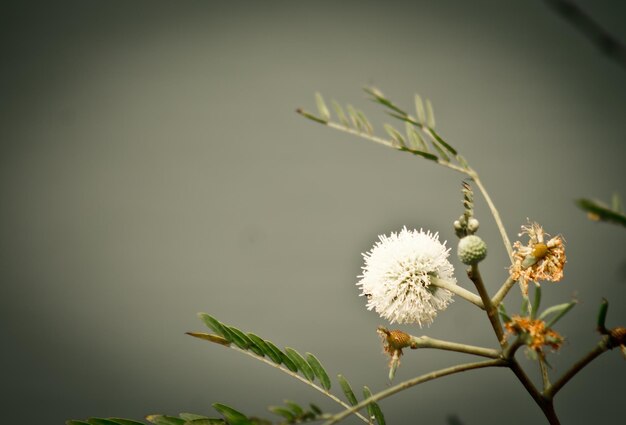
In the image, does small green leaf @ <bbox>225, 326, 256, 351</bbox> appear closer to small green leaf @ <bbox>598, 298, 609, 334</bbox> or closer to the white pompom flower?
the white pompom flower

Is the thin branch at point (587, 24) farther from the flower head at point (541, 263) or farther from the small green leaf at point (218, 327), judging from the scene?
the small green leaf at point (218, 327)

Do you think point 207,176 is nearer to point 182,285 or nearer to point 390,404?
point 182,285

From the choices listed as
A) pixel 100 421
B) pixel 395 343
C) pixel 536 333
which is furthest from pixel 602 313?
pixel 100 421

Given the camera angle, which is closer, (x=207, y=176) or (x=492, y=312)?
(x=492, y=312)

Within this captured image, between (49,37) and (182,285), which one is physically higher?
(49,37)

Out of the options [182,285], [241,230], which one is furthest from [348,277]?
[182,285]

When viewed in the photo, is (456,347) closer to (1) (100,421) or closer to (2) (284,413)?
(2) (284,413)
